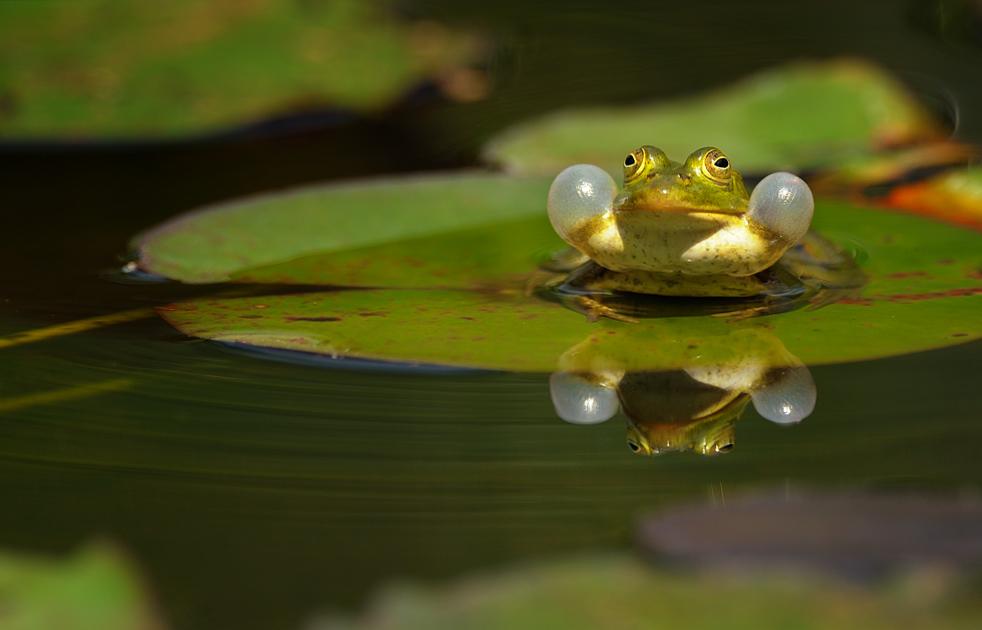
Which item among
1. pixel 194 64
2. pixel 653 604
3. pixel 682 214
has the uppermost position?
pixel 194 64

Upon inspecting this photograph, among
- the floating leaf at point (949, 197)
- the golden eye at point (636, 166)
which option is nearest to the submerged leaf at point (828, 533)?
the golden eye at point (636, 166)

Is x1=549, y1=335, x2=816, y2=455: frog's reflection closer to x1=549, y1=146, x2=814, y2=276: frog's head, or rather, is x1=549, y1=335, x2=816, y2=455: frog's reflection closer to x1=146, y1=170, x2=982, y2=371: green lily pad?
x1=146, y1=170, x2=982, y2=371: green lily pad

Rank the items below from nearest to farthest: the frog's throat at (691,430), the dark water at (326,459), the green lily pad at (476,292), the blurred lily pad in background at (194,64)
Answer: the dark water at (326,459)
the frog's throat at (691,430)
the green lily pad at (476,292)
the blurred lily pad in background at (194,64)

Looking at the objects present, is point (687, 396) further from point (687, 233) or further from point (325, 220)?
point (325, 220)

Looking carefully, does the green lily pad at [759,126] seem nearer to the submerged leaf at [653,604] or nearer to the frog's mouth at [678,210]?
the frog's mouth at [678,210]

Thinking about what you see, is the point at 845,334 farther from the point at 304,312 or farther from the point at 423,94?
the point at 423,94

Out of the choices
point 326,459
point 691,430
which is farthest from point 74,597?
point 691,430
